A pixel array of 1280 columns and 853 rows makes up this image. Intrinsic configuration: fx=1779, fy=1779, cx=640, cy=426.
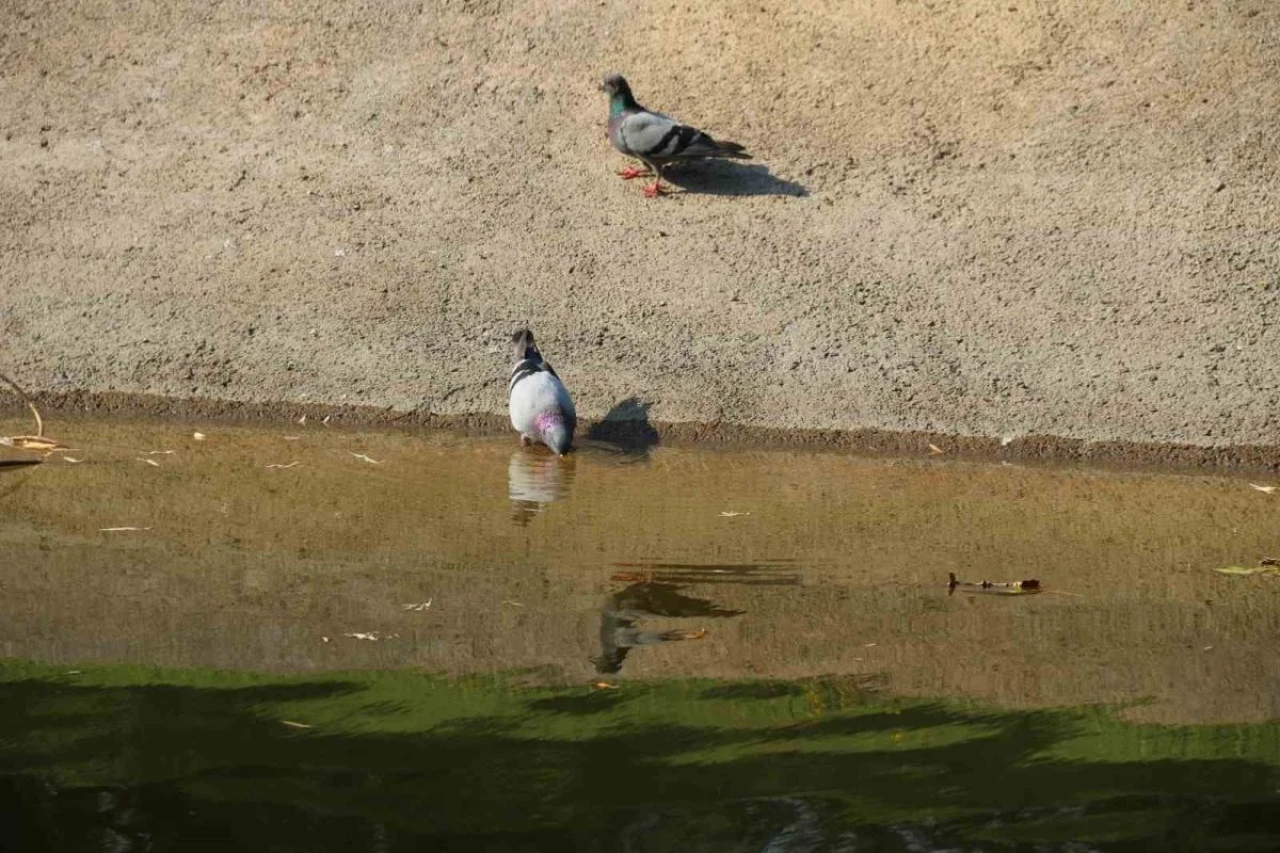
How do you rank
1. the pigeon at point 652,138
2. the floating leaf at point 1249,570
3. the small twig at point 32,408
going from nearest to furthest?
the floating leaf at point 1249,570 → the small twig at point 32,408 → the pigeon at point 652,138

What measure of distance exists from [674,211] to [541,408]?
9.45 feet

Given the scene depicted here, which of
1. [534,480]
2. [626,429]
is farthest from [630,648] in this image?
[626,429]

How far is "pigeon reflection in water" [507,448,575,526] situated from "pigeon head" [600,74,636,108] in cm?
328

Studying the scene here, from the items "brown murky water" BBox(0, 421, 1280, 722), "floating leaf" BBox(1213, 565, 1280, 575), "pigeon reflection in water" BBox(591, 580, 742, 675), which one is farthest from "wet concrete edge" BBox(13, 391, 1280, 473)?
"pigeon reflection in water" BBox(591, 580, 742, 675)

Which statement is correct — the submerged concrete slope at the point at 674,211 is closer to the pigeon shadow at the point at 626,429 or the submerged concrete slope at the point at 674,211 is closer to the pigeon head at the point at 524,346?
the pigeon shadow at the point at 626,429

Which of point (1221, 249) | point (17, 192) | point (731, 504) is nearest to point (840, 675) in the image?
point (731, 504)

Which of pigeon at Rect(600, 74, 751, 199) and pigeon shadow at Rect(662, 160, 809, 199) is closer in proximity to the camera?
pigeon at Rect(600, 74, 751, 199)

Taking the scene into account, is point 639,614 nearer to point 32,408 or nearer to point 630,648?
point 630,648

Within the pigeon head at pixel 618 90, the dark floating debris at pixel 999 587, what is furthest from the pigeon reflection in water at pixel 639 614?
the pigeon head at pixel 618 90

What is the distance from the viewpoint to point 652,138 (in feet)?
37.4

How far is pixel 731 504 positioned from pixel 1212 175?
500cm

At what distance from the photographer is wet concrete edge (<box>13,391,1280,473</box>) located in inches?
379

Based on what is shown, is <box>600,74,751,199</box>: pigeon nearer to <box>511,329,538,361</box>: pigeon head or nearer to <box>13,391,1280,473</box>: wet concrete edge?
<box>511,329,538,361</box>: pigeon head

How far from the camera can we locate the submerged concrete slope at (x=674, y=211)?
10.1m
